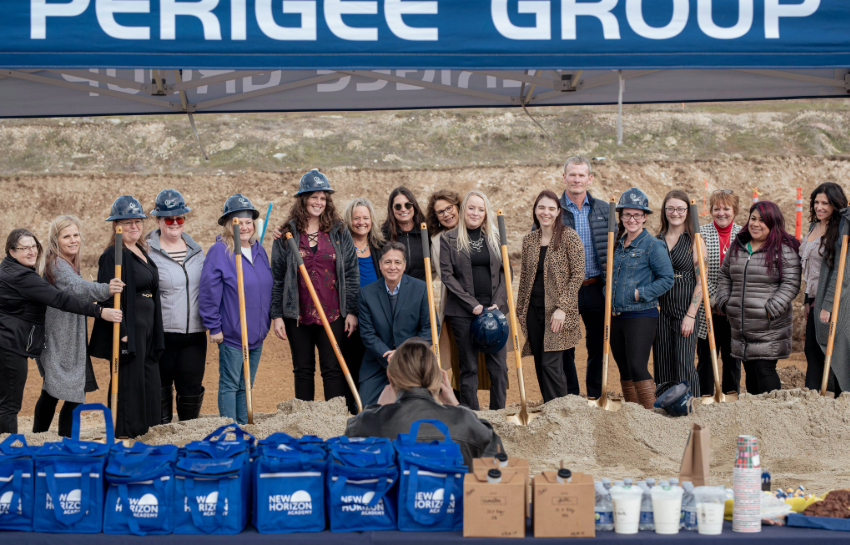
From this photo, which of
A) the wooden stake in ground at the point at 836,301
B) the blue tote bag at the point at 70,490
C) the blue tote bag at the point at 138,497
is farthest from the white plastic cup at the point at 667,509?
the wooden stake in ground at the point at 836,301

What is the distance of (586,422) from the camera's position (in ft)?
16.9

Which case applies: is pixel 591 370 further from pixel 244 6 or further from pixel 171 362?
pixel 244 6

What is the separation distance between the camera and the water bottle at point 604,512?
2.65m

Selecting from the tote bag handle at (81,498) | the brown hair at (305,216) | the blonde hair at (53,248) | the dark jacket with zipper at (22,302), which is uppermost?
the brown hair at (305,216)

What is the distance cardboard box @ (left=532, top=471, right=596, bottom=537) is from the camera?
256 centimetres

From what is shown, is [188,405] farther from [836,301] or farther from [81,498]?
[836,301]

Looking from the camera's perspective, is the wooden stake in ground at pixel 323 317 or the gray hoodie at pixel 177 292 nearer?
the wooden stake in ground at pixel 323 317

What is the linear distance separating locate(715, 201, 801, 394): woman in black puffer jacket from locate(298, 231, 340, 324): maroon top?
9.38 feet

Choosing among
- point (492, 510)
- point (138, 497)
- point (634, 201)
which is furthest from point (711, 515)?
point (634, 201)

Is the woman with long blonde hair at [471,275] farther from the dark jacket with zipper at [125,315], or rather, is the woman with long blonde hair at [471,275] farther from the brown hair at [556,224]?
the dark jacket with zipper at [125,315]

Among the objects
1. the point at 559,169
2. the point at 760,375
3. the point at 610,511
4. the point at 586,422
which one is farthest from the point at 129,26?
the point at 559,169

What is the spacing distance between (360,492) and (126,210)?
3.41 metres

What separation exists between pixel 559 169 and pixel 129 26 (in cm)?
2003

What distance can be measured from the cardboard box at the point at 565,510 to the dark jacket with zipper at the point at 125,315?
343 centimetres
